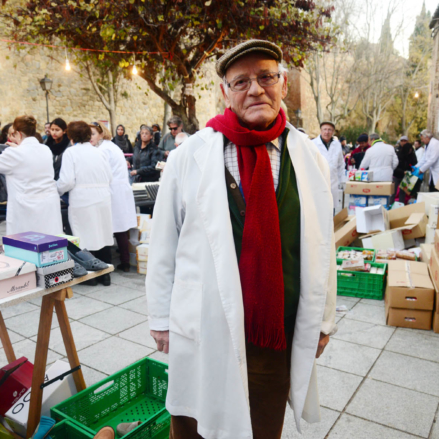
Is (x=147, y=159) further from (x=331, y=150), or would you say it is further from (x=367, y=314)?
(x=367, y=314)

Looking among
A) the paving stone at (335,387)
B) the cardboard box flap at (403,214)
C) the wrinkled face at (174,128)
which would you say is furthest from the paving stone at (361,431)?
the wrinkled face at (174,128)

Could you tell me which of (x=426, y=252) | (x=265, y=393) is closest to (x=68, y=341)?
(x=265, y=393)

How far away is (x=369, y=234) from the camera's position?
591 centimetres

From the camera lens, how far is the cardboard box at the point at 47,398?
7.54 ft

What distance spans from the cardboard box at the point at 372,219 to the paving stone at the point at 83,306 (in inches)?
148

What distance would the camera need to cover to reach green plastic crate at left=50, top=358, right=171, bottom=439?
216cm

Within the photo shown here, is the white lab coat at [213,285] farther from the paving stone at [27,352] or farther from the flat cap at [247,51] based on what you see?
the paving stone at [27,352]

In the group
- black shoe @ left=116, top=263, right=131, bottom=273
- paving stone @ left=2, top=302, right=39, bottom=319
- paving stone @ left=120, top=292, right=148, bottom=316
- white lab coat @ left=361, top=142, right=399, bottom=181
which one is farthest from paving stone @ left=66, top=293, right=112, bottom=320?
white lab coat @ left=361, top=142, right=399, bottom=181

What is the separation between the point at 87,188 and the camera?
4938 millimetres

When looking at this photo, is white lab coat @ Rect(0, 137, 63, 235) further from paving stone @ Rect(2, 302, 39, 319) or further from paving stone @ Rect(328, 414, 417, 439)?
paving stone @ Rect(328, 414, 417, 439)

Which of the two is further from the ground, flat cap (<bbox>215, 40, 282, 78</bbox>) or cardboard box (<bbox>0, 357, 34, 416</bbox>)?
flat cap (<bbox>215, 40, 282, 78</bbox>)

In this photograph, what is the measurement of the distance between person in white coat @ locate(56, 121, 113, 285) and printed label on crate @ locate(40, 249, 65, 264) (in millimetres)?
2698

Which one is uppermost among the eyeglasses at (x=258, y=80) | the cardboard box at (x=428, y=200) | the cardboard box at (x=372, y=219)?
the eyeglasses at (x=258, y=80)

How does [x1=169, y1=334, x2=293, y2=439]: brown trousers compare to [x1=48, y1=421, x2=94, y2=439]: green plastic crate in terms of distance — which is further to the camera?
[x1=48, y1=421, x2=94, y2=439]: green plastic crate
